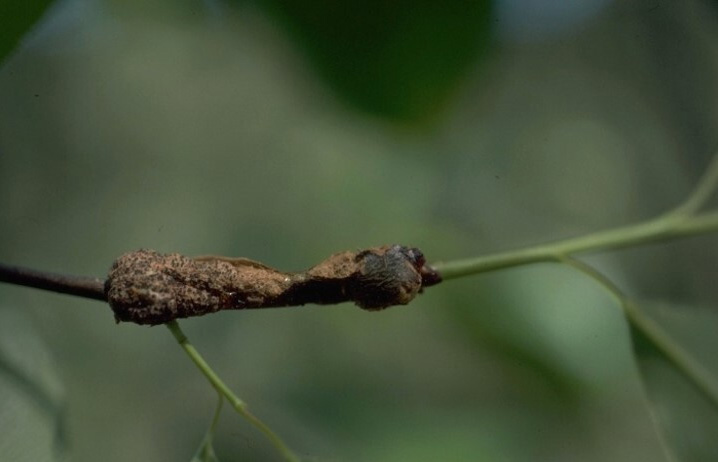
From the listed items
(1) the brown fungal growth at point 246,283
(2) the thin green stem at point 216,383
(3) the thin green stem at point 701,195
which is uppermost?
(3) the thin green stem at point 701,195

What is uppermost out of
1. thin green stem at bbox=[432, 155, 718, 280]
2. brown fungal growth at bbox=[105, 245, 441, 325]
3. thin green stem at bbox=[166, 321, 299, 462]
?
thin green stem at bbox=[432, 155, 718, 280]

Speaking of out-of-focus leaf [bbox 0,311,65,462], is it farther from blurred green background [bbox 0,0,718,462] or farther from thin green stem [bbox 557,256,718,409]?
thin green stem [bbox 557,256,718,409]

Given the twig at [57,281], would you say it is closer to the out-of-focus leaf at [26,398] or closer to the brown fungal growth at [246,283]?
the brown fungal growth at [246,283]

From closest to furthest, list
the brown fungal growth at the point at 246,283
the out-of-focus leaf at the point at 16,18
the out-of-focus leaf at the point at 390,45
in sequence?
1. the brown fungal growth at the point at 246,283
2. the out-of-focus leaf at the point at 16,18
3. the out-of-focus leaf at the point at 390,45

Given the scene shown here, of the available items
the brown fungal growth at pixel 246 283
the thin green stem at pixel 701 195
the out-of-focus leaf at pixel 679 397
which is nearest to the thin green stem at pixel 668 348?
the out-of-focus leaf at pixel 679 397

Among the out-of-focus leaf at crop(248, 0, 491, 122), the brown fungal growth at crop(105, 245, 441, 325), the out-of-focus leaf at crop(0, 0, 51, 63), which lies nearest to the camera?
the brown fungal growth at crop(105, 245, 441, 325)

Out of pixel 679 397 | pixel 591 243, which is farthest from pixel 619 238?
pixel 679 397

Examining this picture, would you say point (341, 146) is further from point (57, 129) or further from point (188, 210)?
point (57, 129)

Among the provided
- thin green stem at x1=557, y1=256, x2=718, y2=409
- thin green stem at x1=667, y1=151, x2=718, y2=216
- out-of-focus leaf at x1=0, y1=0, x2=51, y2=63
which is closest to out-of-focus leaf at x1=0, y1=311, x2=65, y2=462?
out-of-focus leaf at x1=0, y1=0, x2=51, y2=63
